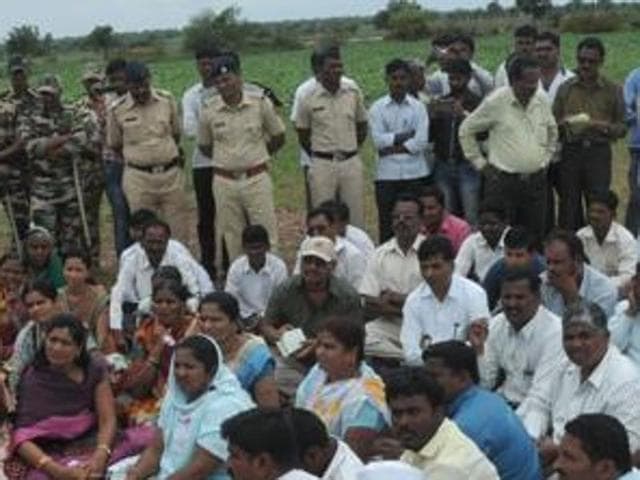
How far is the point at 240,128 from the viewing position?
363 inches

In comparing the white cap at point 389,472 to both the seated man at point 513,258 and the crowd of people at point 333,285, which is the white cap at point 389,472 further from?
the seated man at point 513,258

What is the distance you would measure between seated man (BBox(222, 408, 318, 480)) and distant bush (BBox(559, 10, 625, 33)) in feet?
171

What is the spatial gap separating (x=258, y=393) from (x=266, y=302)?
85.5 inches

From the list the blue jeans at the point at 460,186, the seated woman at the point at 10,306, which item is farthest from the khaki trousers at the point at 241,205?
the seated woman at the point at 10,306

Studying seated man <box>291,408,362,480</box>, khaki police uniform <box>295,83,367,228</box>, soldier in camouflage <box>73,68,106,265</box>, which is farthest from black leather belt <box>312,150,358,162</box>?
seated man <box>291,408,362,480</box>

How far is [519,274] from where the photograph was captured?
6184 mm

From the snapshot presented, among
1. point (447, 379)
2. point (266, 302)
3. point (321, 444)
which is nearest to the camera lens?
point (321, 444)

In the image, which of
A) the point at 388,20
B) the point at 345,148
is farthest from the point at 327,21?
the point at 345,148

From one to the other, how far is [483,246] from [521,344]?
1.71 m

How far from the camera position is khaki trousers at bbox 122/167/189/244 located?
965 centimetres

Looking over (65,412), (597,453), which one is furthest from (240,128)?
(597,453)

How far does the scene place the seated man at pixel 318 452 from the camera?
4598mm

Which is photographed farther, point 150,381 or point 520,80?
point 520,80

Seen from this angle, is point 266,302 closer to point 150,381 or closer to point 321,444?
point 150,381
